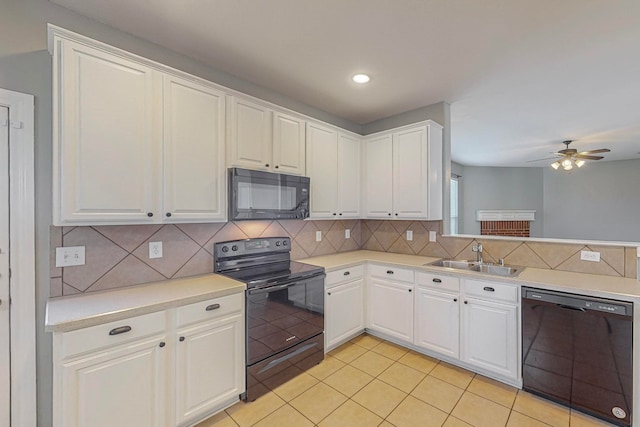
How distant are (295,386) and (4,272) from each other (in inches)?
79.9

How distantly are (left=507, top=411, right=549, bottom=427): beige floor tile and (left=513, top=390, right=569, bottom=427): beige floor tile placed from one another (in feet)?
0.12

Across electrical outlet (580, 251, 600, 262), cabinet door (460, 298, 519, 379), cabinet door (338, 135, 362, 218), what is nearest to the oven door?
cabinet door (338, 135, 362, 218)

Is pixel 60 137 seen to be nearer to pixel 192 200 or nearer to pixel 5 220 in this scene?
pixel 5 220

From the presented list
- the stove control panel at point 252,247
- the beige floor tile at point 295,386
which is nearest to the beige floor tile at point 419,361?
the beige floor tile at point 295,386

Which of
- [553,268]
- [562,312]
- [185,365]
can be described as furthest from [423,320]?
[185,365]

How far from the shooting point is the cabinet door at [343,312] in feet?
8.90

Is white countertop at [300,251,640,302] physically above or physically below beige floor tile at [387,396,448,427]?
above

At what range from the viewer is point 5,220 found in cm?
157

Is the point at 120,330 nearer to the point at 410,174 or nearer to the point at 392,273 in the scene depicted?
the point at 392,273

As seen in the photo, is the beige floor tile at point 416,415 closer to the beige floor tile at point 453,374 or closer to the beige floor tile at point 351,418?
the beige floor tile at point 351,418

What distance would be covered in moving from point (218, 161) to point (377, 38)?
4.86 ft

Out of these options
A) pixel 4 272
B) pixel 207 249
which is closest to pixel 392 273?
pixel 207 249

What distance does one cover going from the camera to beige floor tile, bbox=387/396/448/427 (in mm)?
1872

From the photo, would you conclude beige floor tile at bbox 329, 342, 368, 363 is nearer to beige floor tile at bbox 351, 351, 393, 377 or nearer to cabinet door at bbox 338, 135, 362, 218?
beige floor tile at bbox 351, 351, 393, 377
